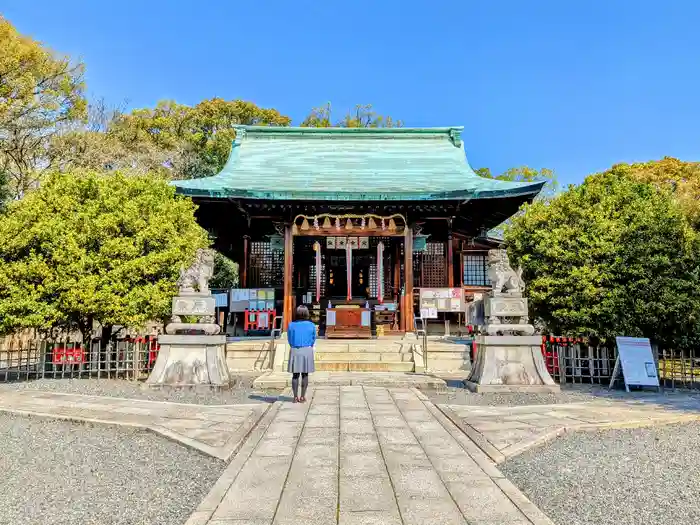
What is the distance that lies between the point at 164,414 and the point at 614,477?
5596 millimetres

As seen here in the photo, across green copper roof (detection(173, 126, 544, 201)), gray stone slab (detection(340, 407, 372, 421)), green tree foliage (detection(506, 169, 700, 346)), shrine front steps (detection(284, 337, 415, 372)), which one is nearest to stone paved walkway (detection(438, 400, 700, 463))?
gray stone slab (detection(340, 407, 372, 421))

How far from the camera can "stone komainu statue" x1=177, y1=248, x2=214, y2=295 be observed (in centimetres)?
956

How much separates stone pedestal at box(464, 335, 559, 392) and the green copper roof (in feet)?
19.6

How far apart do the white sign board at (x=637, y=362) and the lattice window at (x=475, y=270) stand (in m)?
9.20

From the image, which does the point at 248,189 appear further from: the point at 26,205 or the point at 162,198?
the point at 26,205

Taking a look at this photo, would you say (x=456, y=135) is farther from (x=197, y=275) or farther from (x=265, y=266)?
(x=197, y=275)

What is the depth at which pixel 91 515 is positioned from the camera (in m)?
3.45

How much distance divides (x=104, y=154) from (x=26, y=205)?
15.9m

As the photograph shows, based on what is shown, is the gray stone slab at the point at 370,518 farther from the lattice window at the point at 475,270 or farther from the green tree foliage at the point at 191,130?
the green tree foliage at the point at 191,130

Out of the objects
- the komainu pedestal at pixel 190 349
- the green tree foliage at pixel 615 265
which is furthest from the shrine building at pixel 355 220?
the komainu pedestal at pixel 190 349

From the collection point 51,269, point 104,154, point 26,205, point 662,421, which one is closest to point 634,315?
point 662,421

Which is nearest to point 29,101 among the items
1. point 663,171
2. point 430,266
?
point 430,266

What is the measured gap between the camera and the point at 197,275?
963 centimetres

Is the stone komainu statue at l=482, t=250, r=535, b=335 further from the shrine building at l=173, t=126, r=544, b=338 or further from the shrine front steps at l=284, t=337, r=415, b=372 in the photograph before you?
the shrine building at l=173, t=126, r=544, b=338
